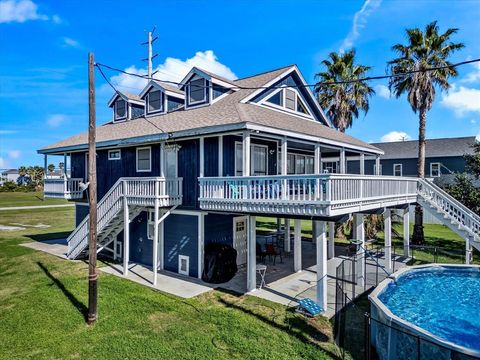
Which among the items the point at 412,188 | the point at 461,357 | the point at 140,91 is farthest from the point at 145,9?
the point at 461,357

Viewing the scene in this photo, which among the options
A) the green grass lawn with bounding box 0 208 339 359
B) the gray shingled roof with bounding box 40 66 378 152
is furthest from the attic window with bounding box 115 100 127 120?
the green grass lawn with bounding box 0 208 339 359

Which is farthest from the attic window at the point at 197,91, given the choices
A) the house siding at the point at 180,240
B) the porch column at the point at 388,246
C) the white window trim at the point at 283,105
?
the porch column at the point at 388,246

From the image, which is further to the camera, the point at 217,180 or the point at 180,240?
the point at 180,240

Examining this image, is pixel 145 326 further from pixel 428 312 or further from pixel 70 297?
pixel 428 312

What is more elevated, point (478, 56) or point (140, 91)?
point (140, 91)

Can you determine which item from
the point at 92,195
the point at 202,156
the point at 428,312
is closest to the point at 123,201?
the point at 202,156

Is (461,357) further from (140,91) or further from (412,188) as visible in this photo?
(140,91)
